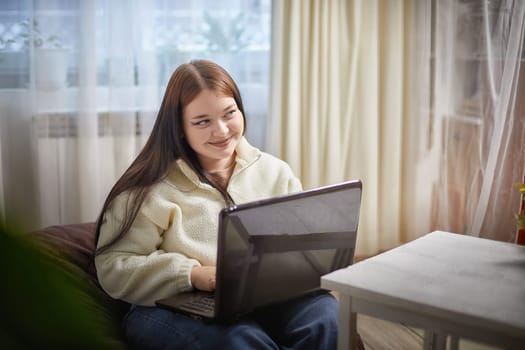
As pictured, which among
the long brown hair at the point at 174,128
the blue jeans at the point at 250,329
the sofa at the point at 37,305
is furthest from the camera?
the long brown hair at the point at 174,128

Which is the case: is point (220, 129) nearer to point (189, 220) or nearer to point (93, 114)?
point (189, 220)

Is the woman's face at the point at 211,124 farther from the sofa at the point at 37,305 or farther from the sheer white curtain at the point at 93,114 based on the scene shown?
the sofa at the point at 37,305

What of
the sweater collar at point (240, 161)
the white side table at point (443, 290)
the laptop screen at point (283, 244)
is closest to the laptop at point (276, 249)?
the laptop screen at point (283, 244)

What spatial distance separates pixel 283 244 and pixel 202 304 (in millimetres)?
223

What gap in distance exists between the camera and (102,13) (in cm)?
274

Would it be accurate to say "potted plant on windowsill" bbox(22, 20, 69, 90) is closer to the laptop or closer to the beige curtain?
the beige curtain

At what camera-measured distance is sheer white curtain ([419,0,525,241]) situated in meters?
2.56

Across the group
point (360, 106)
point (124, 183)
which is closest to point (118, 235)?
point (124, 183)

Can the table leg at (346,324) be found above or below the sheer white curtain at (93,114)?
below

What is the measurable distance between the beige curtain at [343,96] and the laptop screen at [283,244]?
1417 millimetres

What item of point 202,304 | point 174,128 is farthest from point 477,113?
point 202,304

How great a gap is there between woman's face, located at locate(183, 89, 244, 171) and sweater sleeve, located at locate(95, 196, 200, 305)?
193 millimetres

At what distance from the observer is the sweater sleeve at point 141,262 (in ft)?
5.34

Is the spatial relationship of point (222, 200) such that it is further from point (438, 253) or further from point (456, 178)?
point (456, 178)
